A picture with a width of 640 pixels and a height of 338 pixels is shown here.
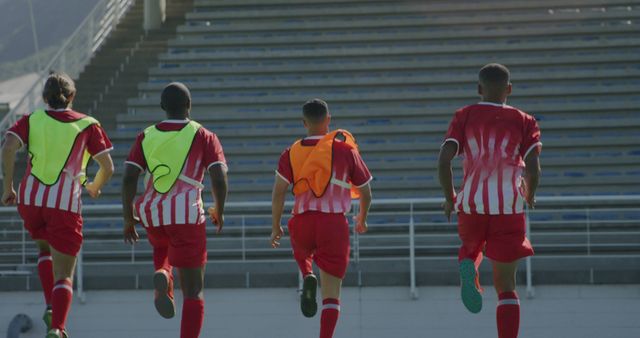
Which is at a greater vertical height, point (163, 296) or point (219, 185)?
point (219, 185)

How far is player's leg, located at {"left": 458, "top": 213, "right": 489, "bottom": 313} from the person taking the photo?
6.07 m

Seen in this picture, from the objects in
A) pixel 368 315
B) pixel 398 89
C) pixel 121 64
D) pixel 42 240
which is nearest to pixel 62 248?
pixel 42 240

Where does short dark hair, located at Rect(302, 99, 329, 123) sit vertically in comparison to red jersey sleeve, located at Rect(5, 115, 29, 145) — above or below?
above

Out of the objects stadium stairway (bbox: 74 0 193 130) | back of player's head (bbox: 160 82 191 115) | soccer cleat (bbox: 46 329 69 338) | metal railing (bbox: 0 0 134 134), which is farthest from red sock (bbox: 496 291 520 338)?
metal railing (bbox: 0 0 134 134)

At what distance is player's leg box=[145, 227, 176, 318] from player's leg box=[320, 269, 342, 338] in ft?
2.68

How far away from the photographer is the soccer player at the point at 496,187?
612 centimetres

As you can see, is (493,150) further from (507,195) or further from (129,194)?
(129,194)

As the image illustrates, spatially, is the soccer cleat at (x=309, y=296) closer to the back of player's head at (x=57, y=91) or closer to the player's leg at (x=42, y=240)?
the player's leg at (x=42, y=240)

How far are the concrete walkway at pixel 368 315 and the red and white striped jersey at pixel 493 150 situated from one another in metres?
3.20

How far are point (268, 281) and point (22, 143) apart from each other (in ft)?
10.2

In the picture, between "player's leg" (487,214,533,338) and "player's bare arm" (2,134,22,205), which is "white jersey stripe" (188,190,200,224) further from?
"player's leg" (487,214,533,338)

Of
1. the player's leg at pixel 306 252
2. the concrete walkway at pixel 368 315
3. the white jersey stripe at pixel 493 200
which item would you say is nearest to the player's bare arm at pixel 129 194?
the player's leg at pixel 306 252

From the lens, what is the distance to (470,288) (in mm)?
6062

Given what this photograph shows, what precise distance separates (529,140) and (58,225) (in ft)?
8.43
